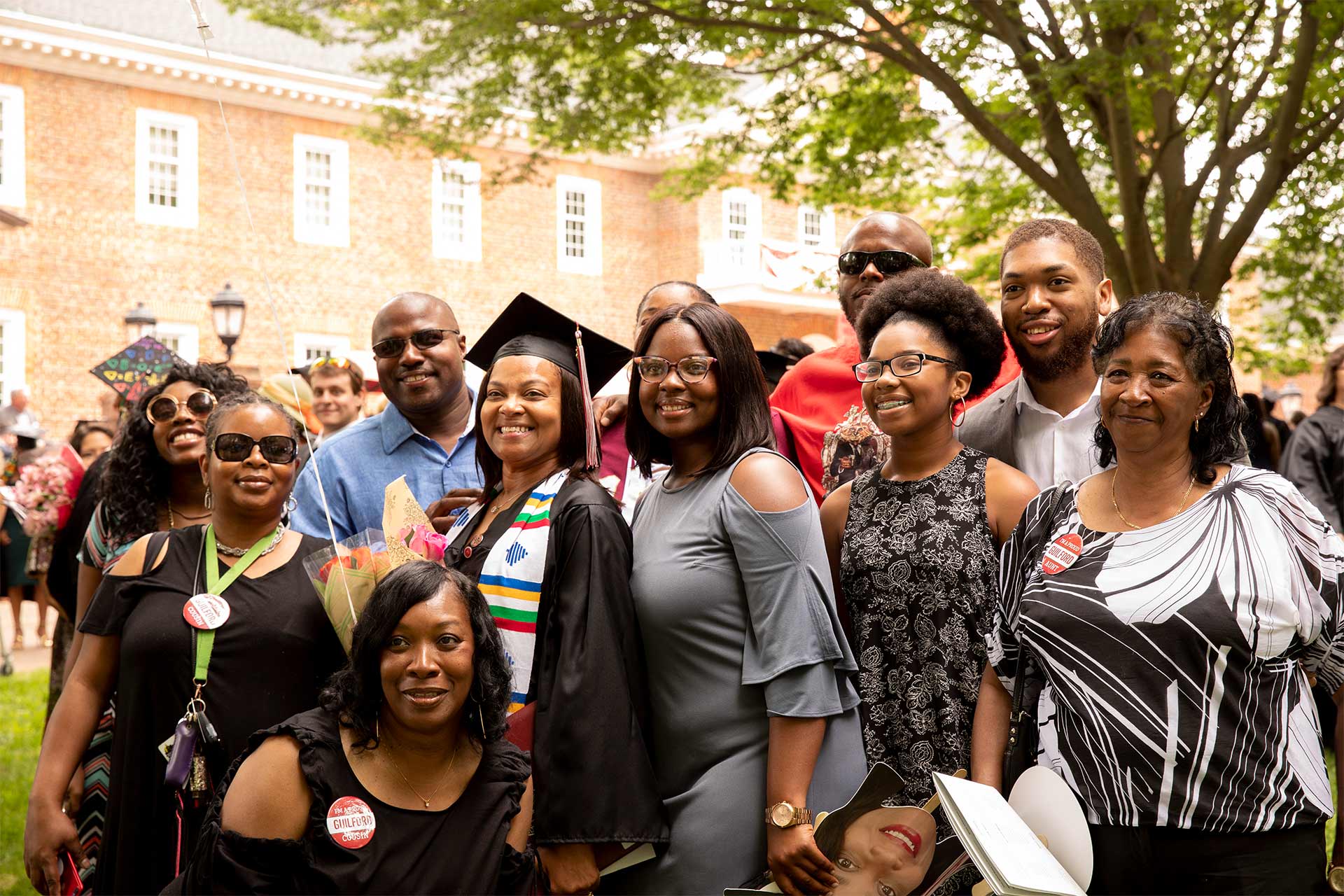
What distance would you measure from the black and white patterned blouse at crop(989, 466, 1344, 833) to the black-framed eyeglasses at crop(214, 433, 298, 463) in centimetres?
209

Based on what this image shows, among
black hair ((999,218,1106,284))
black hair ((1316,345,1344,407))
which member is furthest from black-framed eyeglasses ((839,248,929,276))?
black hair ((1316,345,1344,407))

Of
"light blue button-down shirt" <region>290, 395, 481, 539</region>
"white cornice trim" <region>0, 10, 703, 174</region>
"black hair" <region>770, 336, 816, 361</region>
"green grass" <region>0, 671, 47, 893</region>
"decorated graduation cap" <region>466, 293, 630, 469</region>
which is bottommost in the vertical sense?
"green grass" <region>0, 671, 47, 893</region>

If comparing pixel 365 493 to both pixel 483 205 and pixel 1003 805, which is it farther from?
pixel 483 205

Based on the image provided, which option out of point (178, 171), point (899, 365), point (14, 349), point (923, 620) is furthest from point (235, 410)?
point (178, 171)

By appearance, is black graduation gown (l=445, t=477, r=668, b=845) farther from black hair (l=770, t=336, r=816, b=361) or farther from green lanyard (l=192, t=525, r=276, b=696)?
black hair (l=770, t=336, r=816, b=361)

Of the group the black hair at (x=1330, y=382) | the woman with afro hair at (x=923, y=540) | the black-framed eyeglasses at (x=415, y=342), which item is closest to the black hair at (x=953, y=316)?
the woman with afro hair at (x=923, y=540)

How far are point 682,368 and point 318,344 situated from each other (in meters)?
19.9

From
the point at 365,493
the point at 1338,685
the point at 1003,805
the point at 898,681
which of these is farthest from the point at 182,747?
the point at 1338,685

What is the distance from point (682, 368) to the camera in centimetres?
325

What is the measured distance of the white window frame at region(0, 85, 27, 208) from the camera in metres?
18.9

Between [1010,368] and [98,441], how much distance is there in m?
7.14

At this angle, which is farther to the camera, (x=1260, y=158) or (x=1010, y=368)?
(x=1260, y=158)

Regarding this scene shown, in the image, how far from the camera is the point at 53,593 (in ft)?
17.7

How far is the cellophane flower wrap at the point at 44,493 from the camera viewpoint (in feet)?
20.9
